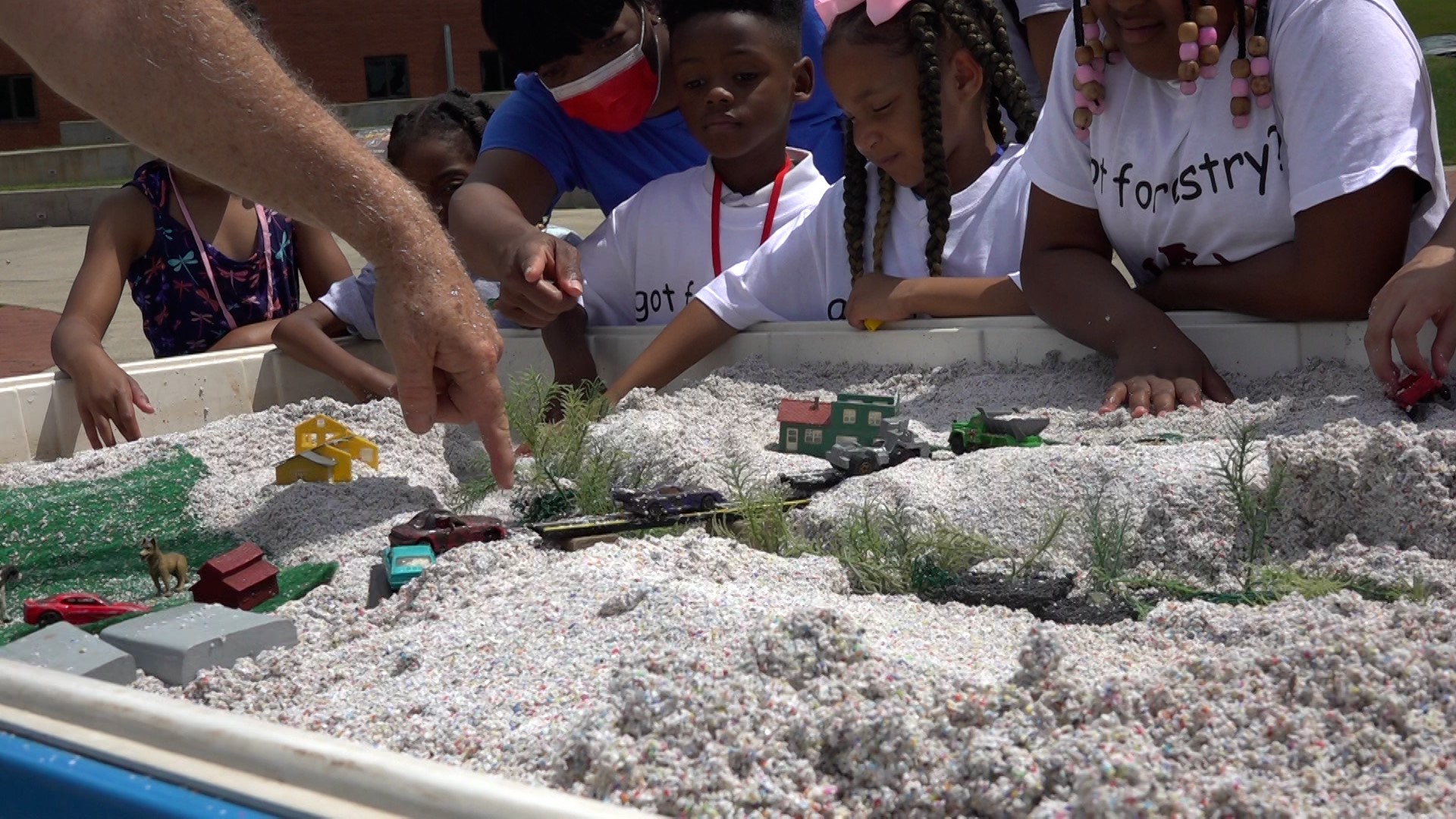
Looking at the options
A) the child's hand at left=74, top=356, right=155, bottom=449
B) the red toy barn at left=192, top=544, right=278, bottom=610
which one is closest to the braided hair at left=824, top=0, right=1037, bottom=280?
the red toy barn at left=192, top=544, right=278, bottom=610

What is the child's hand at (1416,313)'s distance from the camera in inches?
90.7

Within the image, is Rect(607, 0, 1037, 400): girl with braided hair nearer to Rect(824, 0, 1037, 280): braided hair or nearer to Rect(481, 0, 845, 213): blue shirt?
Rect(824, 0, 1037, 280): braided hair

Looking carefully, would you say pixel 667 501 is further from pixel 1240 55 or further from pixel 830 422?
pixel 1240 55

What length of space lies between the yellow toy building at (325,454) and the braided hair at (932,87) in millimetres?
1285

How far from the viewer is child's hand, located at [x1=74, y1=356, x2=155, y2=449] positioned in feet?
12.1

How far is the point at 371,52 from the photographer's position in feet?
87.9

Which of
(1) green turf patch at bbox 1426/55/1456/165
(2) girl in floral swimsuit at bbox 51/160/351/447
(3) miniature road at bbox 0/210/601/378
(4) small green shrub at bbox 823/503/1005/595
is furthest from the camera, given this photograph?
(1) green turf patch at bbox 1426/55/1456/165

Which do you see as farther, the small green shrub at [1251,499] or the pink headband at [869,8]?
the pink headband at [869,8]

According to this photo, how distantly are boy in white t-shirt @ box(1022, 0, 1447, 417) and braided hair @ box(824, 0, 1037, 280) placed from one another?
12.7 inches

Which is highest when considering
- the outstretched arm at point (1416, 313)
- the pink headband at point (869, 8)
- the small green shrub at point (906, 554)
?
the pink headband at point (869, 8)

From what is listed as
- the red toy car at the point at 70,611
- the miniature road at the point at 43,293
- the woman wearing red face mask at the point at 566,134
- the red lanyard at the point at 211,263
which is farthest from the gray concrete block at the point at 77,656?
the miniature road at the point at 43,293

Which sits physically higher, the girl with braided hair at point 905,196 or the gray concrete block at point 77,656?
the girl with braided hair at point 905,196

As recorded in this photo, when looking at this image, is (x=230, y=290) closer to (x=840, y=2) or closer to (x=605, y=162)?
(x=605, y=162)

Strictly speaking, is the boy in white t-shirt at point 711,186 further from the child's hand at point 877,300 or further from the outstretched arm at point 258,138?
the outstretched arm at point 258,138
